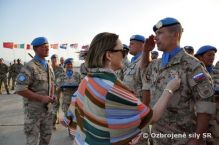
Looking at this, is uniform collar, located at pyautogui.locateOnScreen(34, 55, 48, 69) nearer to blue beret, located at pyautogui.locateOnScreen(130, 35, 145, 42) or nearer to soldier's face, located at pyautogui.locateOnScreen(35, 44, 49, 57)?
soldier's face, located at pyautogui.locateOnScreen(35, 44, 49, 57)

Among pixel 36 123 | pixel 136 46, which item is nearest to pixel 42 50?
pixel 36 123

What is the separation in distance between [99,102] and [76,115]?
16.2 inches

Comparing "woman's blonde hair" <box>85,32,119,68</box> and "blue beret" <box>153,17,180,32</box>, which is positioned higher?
"blue beret" <box>153,17,180,32</box>

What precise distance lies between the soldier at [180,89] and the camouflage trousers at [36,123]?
89.3 inches

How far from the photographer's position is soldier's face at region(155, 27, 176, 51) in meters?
2.92

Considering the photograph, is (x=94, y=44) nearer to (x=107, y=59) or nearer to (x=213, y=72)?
(x=107, y=59)

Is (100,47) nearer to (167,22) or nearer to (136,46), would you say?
(167,22)

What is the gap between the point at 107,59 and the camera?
2.29 meters

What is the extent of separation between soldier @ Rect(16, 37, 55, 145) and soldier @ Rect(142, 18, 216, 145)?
7.45 feet

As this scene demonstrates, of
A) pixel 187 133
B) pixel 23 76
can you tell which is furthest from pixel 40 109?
pixel 187 133

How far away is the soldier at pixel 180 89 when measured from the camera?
106 inches

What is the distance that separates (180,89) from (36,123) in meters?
2.72

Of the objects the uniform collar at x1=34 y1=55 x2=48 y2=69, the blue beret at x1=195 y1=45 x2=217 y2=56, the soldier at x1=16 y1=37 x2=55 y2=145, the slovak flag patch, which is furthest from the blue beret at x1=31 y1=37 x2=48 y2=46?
the slovak flag patch

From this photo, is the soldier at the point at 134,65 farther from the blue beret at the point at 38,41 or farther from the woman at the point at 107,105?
the woman at the point at 107,105
